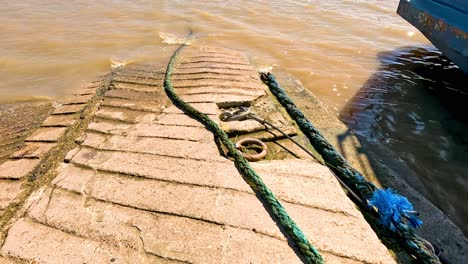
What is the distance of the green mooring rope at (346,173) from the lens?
2059 mm

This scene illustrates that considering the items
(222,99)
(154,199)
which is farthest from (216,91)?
(154,199)

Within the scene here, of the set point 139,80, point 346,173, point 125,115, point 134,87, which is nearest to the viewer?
point 346,173

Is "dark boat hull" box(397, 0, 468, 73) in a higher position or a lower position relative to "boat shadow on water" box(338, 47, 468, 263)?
higher

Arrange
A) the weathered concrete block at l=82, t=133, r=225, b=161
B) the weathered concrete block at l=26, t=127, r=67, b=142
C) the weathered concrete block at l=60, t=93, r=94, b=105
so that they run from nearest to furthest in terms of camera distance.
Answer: the weathered concrete block at l=82, t=133, r=225, b=161, the weathered concrete block at l=26, t=127, r=67, b=142, the weathered concrete block at l=60, t=93, r=94, b=105

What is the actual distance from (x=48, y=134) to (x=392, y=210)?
293 centimetres

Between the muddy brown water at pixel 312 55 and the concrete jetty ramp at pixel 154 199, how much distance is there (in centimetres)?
180

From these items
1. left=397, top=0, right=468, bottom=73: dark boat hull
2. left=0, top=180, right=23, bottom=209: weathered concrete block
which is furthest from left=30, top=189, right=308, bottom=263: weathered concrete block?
left=397, top=0, right=468, bottom=73: dark boat hull

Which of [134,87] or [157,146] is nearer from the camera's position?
[157,146]

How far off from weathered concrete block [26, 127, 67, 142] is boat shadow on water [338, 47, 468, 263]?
111 inches

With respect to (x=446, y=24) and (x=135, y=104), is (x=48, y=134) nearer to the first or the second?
(x=135, y=104)

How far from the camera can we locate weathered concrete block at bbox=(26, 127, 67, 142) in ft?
9.59

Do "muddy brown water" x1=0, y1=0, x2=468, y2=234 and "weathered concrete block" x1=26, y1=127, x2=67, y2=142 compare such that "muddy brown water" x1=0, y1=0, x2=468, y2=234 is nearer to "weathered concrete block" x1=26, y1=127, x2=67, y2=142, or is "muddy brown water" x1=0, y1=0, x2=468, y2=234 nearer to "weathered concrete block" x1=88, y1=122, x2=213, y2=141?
"weathered concrete block" x1=26, y1=127, x2=67, y2=142

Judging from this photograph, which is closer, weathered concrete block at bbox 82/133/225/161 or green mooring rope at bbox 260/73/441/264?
green mooring rope at bbox 260/73/441/264

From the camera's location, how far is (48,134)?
301 centimetres
